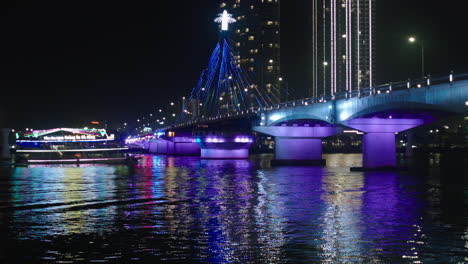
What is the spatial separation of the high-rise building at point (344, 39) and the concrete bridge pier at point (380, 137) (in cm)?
4960

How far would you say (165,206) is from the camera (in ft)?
92.8

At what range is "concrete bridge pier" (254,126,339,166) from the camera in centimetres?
7525

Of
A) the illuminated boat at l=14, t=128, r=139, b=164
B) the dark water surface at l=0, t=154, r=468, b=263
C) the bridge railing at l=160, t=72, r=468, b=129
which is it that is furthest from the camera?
the illuminated boat at l=14, t=128, r=139, b=164

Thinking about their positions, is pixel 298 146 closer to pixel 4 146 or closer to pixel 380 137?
pixel 380 137

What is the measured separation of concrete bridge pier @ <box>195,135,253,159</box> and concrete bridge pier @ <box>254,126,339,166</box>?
2803 centimetres

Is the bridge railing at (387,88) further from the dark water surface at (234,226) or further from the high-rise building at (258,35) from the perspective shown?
the high-rise building at (258,35)

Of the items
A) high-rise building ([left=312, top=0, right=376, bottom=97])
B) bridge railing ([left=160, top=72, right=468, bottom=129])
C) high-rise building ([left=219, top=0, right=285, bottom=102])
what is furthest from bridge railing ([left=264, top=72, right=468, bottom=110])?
high-rise building ([left=219, top=0, right=285, bottom=102])

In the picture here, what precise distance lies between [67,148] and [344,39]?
59.5 metres

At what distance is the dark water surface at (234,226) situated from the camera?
52.5ft

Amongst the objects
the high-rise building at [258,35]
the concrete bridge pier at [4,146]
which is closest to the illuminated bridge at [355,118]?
the concrete bridge pier at [4,146]

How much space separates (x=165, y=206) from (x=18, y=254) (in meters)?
12.2

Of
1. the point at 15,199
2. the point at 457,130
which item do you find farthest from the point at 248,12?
the point at 15,199

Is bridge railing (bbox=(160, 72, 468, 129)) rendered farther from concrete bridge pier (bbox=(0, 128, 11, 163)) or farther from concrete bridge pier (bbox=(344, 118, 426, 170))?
concrete bridge pier (bbox=(0, 128, 11, 163))

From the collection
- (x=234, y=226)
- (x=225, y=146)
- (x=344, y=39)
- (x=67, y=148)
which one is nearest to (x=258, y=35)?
(x=344, y=39)
